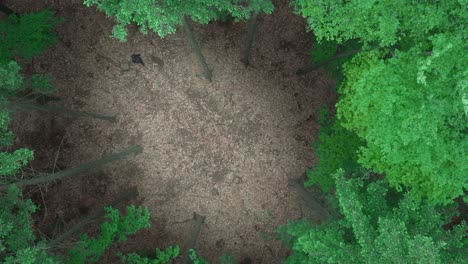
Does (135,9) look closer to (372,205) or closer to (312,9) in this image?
(312,9)

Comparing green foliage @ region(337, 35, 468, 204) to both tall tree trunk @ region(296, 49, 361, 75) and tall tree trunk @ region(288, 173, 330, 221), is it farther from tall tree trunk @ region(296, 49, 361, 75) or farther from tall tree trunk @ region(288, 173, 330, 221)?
tall tree trunk @ region(288, 173, 330, 221)

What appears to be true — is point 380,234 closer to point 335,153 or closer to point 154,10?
point 335,153

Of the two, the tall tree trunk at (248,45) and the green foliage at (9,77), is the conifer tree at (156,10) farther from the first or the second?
the tall tree trunk at (248,45)

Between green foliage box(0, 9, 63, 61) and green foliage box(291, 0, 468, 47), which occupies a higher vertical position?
green foliage box(291, 0, 468, 47)

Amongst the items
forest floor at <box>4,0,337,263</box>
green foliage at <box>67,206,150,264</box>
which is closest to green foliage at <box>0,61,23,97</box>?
green foliage at <box>67,206,150,264</box>

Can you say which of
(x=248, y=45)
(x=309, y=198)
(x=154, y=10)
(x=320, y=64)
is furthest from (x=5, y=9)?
(x=309, y=198)

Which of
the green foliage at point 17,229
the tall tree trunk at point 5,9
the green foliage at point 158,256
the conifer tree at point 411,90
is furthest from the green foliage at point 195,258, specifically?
the tall tree trunk at point 5,9
